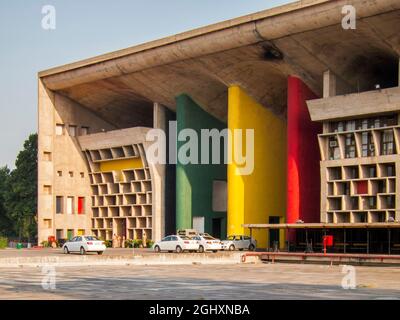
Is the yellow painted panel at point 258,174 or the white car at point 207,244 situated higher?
the yellow painted panel at point 258,174

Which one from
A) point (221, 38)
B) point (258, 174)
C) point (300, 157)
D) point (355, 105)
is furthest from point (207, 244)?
point (221, 38)

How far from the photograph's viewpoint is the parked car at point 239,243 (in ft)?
189

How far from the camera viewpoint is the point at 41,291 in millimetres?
21516

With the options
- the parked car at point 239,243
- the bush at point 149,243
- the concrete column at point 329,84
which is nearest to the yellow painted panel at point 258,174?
the parked car at point 239,243

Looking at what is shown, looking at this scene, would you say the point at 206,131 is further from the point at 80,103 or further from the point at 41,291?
the point at 41,291

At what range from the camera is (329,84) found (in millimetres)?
55000

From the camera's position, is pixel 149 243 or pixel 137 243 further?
pixel 137 243

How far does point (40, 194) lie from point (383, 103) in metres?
39.0

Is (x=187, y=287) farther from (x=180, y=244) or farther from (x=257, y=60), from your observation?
(x=257, y=60)

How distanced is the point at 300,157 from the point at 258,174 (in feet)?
20.8

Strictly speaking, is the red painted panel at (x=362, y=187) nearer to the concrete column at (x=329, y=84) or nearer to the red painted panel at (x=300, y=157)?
the red painted panel at (x=300, y=157)

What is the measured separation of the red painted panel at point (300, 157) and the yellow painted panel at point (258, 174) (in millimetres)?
4979
